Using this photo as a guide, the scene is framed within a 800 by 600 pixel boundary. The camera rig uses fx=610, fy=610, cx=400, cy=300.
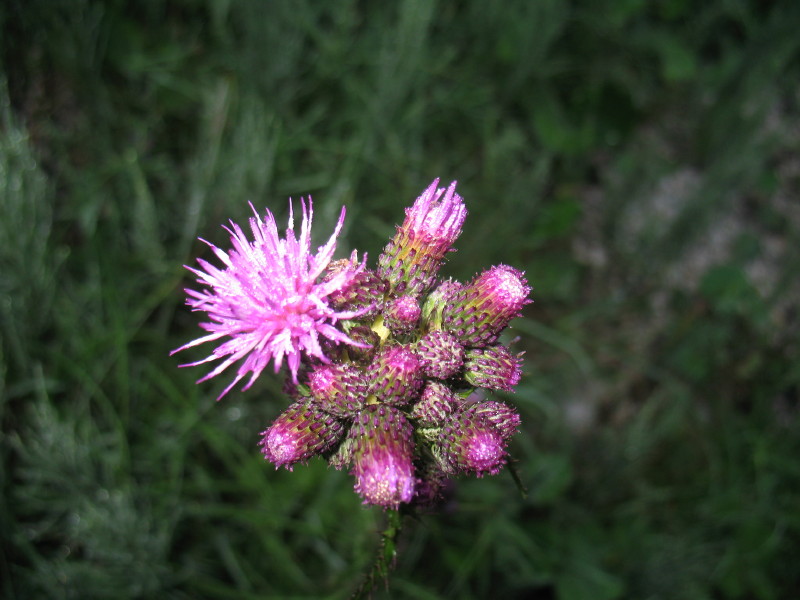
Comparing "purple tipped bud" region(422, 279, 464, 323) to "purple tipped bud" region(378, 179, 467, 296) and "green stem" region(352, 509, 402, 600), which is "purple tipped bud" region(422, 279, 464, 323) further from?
"green stem" region(352, 509, 402, 600)

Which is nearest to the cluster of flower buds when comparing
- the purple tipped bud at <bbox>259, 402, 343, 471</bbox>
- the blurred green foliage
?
the purple tipped bud at <bbox>259, 402, 343, 471</bbox>

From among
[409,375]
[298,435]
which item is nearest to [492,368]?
[409,375]

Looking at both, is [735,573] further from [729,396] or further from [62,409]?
[62,409]

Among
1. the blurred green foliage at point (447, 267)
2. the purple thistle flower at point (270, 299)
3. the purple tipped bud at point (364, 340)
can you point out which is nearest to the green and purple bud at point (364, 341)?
the purple tipped bud at point (364, 340)

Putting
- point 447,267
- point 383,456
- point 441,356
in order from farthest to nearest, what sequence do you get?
point 447,267, point 441,356, point 383,456

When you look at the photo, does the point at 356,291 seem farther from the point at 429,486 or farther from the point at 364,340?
the point at 429,486

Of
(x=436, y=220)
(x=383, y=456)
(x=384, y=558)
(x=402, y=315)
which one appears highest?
(x=436, y=220)
